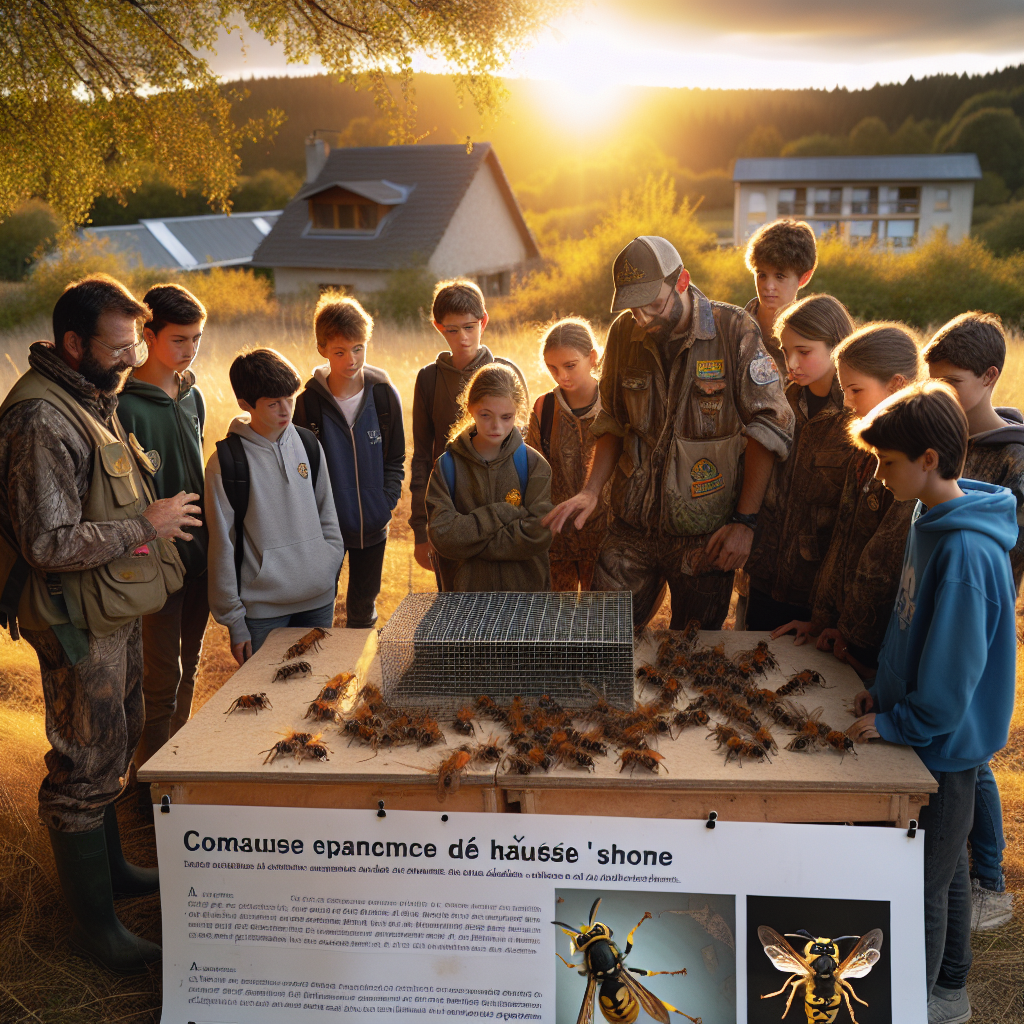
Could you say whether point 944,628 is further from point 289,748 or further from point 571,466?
point 571,466

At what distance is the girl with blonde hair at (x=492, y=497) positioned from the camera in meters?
3.87

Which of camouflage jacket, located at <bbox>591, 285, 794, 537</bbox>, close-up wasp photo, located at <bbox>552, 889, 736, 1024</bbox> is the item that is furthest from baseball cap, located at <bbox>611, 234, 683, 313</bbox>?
close-up wasp photo, located at <bbox>552, 889, 736, 1024</bbox>

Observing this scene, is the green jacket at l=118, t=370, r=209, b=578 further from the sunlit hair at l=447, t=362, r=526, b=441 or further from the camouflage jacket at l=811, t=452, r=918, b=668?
the camouflage jacket at l=811, t=452, r=918, b=668

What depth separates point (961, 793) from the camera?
2771mm

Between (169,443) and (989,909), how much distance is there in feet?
13.8

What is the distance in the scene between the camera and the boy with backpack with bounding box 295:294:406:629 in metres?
4.56

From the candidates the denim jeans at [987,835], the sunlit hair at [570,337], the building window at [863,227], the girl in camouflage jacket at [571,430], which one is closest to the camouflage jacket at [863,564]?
the denim jeans at [987,835]

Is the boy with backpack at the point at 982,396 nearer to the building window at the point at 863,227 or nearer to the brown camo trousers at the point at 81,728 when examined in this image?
the brown camo trousers at the point at 81,728

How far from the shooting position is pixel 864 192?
5359cm

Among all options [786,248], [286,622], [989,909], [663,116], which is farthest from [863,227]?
[286,622]

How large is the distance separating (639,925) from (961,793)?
1.16 meters

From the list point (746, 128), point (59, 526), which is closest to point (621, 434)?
point (59, 526)

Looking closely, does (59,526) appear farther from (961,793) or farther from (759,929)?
(961,793)

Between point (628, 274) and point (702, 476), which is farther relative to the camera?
point (702, 476)
